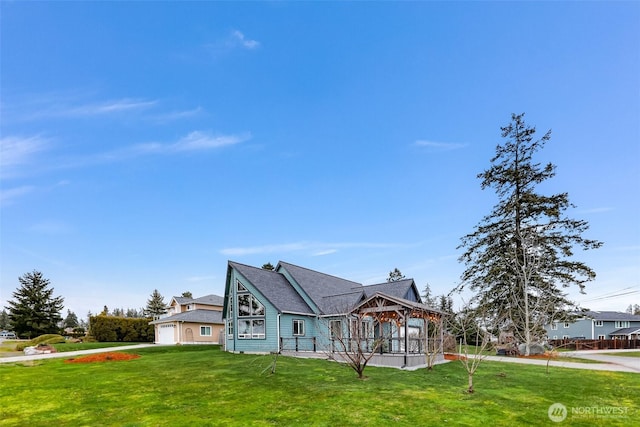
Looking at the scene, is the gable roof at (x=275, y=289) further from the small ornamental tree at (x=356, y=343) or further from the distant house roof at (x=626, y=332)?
the distant house roof at (x=626, y=332)

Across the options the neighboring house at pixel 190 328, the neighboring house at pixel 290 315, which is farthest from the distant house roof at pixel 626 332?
the neighboring house at pixel 190 328

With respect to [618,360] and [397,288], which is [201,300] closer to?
[397,288]

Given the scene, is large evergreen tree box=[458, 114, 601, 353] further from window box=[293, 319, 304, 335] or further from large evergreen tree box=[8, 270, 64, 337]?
large evergreen tree box=[8, 270, 64, 337]

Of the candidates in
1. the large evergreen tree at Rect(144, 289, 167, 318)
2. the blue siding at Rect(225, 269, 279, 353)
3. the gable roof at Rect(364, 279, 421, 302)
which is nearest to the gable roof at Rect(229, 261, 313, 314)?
the blue siding at Rect(225, 269, 279, 353)

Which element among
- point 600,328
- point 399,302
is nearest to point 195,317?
point 399,302

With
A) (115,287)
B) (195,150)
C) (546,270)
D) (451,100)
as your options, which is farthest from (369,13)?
(115,287)

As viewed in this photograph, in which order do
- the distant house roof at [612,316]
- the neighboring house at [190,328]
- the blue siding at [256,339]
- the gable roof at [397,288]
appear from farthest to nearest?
the distant house roof at [612,316] → the neighboring house at [190,328] → the gable roof at [397,288] → the blue siding at [256,339]

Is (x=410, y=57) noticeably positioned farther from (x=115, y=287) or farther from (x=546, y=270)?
(x=115, y=287)

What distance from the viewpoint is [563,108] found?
851 inches

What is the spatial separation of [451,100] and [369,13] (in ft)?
26.7

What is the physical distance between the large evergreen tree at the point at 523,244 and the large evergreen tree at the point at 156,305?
54.9 metres

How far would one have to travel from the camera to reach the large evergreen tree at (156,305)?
213 feet

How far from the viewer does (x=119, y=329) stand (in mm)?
41469

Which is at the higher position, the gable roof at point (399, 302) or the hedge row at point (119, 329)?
the gable roof at point (399, 302)
